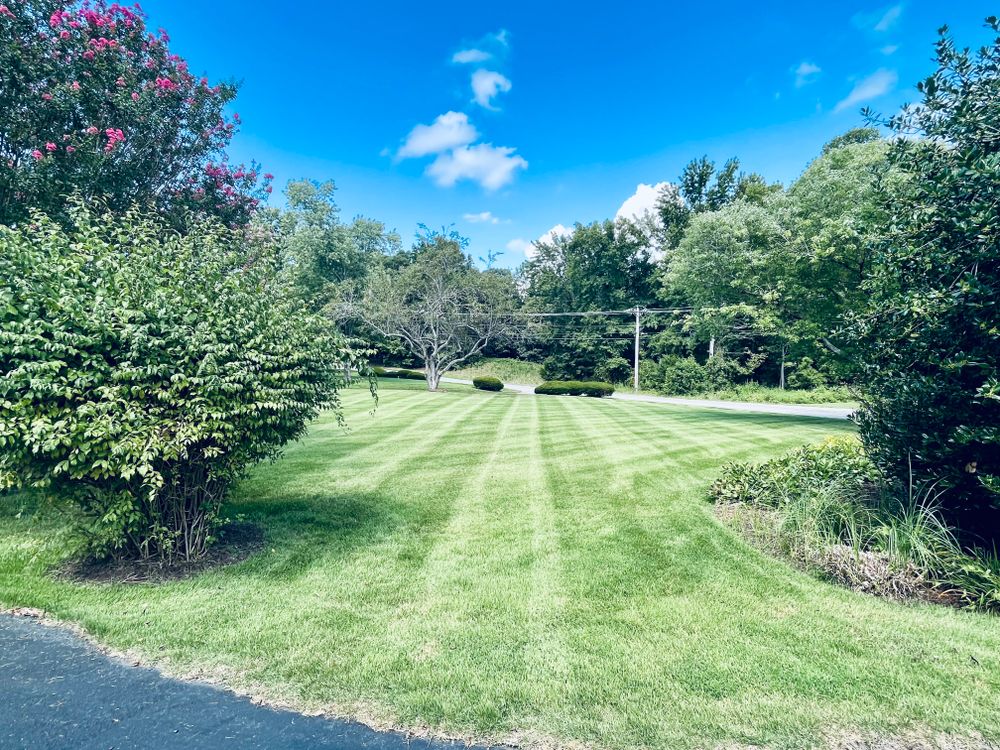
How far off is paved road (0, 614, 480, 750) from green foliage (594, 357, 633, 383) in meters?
37.7

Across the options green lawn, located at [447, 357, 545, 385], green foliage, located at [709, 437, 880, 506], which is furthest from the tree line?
green lawn, located at [447, 357, 545, 385]

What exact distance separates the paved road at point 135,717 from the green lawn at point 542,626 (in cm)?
13

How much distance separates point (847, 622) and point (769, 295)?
14131mm

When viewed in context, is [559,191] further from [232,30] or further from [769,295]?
[232,30]

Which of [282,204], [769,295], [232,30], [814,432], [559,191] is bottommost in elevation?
[814,432]

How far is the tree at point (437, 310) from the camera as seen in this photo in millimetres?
27641

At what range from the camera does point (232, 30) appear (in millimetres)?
10016

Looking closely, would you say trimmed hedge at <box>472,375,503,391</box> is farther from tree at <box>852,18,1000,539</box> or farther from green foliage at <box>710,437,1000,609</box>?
tree at <box>852,18,1000,539</box>

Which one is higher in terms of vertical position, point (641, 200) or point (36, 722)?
point (641, 200)

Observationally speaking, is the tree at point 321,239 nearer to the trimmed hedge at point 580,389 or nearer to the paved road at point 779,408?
the trimmed hedge at point 580,389

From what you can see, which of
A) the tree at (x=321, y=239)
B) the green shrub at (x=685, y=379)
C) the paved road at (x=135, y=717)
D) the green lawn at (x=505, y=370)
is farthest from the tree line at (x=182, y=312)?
the green lawn at (x=505, y=370)

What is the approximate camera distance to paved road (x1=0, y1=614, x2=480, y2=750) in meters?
2.29

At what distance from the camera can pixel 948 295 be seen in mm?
3723

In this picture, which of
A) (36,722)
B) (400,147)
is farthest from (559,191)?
(36,722)
